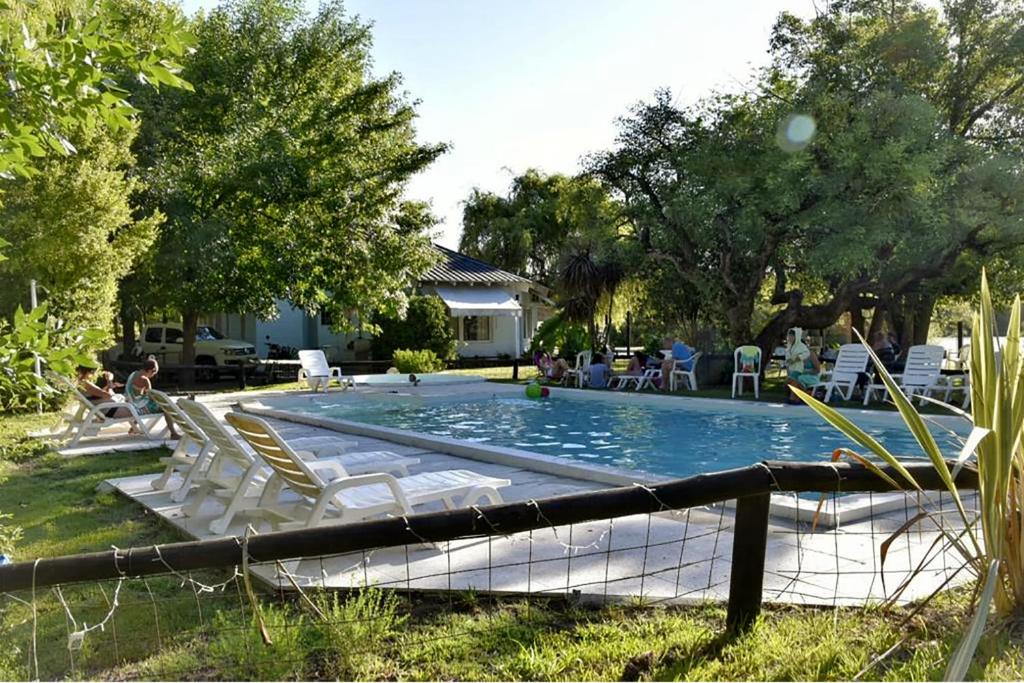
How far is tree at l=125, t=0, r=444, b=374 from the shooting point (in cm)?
2019

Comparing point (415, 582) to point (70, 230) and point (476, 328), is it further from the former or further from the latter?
point (476, 328)

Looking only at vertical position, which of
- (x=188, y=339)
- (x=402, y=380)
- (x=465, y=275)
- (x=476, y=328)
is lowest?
(x=402, y=380)

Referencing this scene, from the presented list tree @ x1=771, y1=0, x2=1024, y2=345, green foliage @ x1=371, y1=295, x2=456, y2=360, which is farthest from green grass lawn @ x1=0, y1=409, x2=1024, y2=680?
green foliage @ x1=371, y1=295, x2=456, y2=360

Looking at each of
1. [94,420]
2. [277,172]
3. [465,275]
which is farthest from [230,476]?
[465,275]

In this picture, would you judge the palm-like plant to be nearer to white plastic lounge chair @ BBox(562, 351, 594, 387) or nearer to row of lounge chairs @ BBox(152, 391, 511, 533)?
row of lounge chairs @ BBox(152, 391, 511, 533)

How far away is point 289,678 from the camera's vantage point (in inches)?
136

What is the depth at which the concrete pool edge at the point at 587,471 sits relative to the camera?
620 centimetres

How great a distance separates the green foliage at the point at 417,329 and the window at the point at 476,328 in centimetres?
513

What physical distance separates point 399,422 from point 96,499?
27.1 ft

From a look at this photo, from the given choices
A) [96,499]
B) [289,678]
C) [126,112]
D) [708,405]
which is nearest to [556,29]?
[708,405]

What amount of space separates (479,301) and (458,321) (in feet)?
6.49

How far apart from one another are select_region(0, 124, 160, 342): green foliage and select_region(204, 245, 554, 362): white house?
1553 cm

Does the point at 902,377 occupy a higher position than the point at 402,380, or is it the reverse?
the point at 902,377

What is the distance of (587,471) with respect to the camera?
8.12 m
